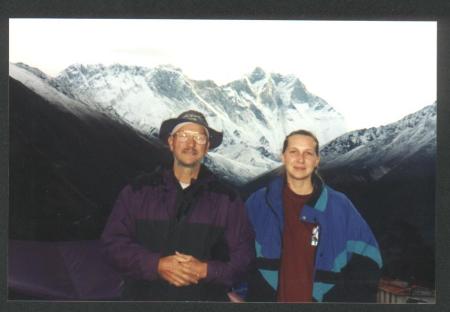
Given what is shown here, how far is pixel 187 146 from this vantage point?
4891mm

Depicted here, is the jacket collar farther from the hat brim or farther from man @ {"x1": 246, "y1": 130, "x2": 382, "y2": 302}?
the hat brim

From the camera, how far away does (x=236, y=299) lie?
489cm

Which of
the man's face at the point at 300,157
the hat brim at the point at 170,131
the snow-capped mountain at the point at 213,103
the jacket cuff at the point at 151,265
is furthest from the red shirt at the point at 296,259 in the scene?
the jacket cuff at the point at 151,265

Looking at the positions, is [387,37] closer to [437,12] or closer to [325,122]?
[437,12]

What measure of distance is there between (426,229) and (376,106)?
0.91 metres

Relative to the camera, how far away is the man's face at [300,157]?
16.1 feet

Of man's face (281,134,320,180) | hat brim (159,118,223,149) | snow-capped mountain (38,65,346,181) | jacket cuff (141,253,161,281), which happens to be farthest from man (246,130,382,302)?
jacket cuff (141,253,161,281)

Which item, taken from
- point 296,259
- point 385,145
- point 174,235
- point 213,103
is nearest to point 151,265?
point 174,235

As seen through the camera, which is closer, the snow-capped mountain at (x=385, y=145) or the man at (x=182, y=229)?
the man at (x=182, y=229)

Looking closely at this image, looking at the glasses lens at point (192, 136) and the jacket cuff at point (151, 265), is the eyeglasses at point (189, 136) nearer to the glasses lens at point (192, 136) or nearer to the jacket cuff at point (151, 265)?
the glasses lens at point (192, 136)

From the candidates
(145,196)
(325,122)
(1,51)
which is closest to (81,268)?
(145,196)

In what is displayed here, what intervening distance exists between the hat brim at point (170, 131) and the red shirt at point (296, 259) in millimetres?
692

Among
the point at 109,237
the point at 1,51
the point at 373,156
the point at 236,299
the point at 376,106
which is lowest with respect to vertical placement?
the point at 236,299

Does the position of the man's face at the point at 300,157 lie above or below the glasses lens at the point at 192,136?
below
